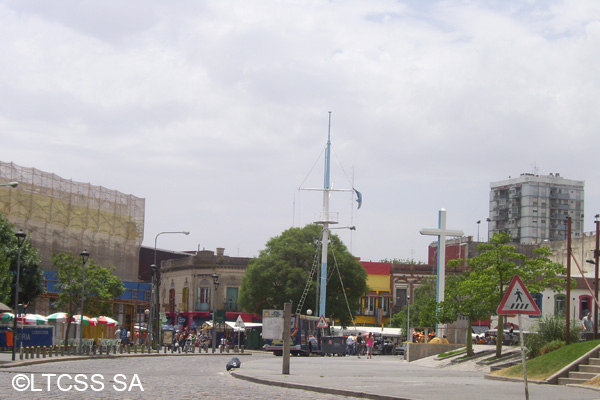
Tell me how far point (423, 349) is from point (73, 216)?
38.4 metres

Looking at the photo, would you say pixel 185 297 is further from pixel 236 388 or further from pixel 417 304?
pixel 236 388

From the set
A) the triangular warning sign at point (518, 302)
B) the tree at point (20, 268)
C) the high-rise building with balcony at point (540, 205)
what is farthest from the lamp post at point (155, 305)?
the high-rise building with balcony at point (540, 205)

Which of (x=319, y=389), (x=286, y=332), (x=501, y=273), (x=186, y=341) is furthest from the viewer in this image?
(x=186, y=341)

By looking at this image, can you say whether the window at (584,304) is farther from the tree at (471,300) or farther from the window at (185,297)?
the window at (185,297)

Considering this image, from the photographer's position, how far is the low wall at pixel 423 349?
47750 mm

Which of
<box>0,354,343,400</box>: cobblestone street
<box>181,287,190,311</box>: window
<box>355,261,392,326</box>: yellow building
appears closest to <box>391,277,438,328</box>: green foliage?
<box>355,261,392,326</box>: yellow building

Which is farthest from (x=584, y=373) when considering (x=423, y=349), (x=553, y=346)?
(x=423, y=349)

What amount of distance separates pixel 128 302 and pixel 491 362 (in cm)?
4573

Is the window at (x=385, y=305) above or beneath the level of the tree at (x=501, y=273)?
beneath

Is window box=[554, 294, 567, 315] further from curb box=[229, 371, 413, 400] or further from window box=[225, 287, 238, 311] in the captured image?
curb box=[229, 371, 413, 400]

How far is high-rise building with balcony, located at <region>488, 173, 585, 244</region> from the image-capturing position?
14750 centimetres

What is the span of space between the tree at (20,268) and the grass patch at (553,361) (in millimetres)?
33010

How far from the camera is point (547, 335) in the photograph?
28.8 meters

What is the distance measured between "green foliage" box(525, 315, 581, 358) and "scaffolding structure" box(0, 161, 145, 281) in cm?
4502
